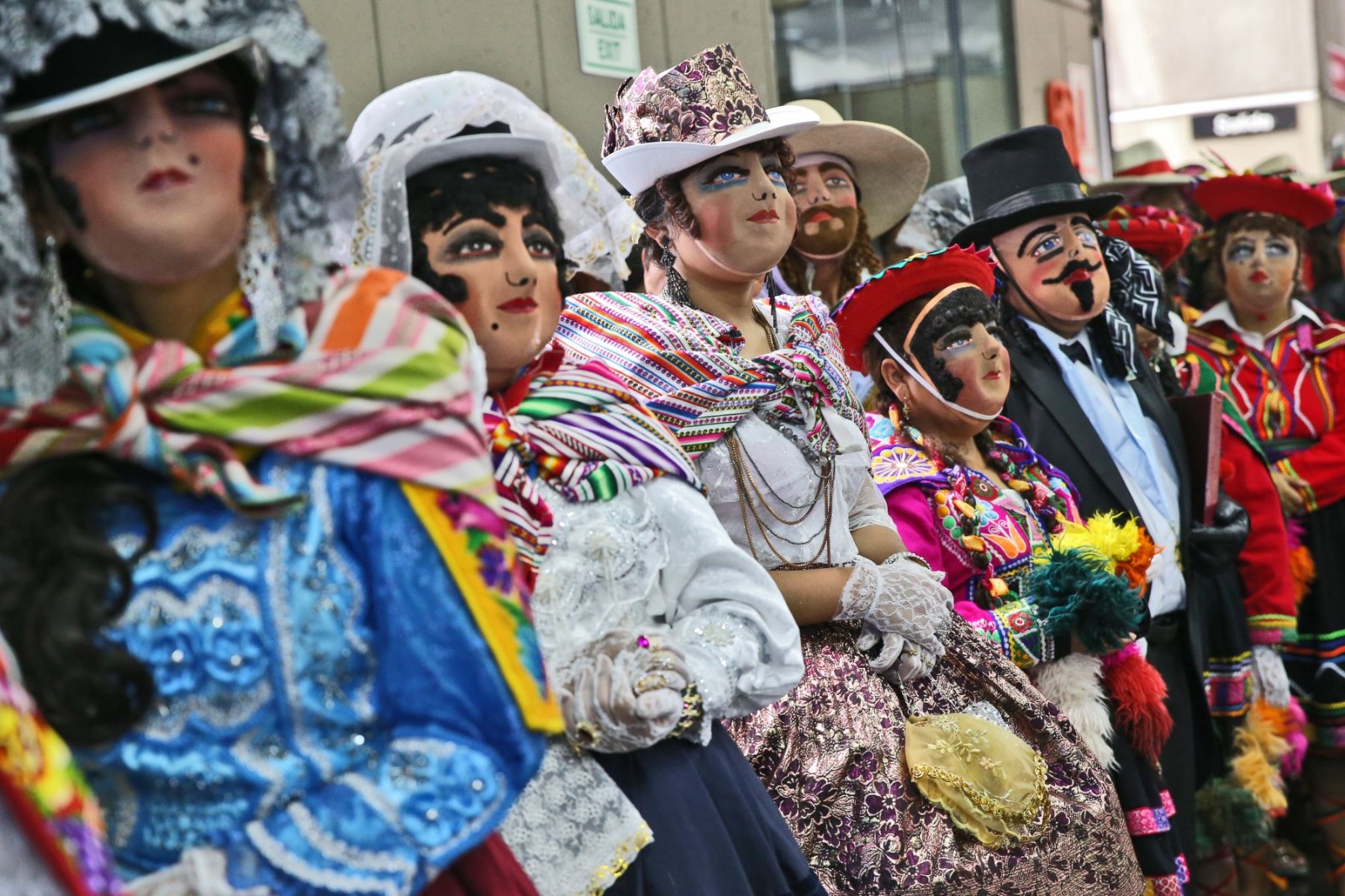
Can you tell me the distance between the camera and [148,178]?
1.70 metres

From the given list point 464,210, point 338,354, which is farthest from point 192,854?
point 464,210

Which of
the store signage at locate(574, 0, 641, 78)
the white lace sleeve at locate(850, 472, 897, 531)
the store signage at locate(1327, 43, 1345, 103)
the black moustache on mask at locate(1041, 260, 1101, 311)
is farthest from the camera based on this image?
the store signage at locate(1327, 43, 1345, 103)

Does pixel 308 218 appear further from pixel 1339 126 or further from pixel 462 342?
pixel 1339 126

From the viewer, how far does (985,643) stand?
3.47 m

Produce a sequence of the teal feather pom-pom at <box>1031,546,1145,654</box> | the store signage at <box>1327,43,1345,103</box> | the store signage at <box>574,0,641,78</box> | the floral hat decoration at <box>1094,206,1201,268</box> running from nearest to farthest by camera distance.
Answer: the teal feather pom-pom at <box>1031,546,1145,654</box>
the store signage at <box>574,0,641,78</box>
the floral hat decoration at <box>1094,206,1201,268</box>
the store signage at <box>1327,43,1345,103</box>

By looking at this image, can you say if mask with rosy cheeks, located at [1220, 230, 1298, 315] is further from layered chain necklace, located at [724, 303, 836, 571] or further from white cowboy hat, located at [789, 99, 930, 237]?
layered chain necklace, located at [724, 303, 836, 571]

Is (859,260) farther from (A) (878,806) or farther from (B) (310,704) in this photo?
(B) (310,704)

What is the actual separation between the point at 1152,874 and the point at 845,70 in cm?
506

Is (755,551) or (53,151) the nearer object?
(53,151)

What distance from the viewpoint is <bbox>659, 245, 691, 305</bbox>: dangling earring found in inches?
133

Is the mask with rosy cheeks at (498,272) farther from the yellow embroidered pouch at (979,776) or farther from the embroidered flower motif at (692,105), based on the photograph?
the yellow embroidered pouch at (979,776)

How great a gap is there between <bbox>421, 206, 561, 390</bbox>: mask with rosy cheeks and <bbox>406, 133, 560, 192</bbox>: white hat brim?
86 millimetres

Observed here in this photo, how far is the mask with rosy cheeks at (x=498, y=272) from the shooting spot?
2.33m

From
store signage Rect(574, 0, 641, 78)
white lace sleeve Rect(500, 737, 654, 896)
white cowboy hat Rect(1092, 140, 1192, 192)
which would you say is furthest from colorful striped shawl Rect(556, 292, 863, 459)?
white cowboy hat Rect(1092, 140, 1192, 192)
